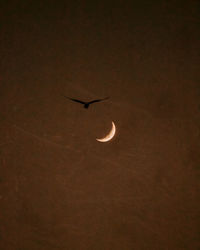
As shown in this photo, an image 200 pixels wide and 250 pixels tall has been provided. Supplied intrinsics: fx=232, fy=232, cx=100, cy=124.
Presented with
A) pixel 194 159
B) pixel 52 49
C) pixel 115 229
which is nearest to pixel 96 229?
pixel 115 229

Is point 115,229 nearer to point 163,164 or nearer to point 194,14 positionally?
point 163,164

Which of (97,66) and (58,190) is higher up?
(97,66)

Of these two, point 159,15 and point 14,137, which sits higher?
point 159,15

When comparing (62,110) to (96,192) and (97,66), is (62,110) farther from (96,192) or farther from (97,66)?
(96,192)

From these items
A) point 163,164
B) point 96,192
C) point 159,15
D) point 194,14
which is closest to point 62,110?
point 96,192

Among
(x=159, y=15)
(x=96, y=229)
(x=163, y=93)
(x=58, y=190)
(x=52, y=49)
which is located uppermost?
(x=159, y=15)

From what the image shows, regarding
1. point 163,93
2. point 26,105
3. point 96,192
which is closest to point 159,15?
point 163,93

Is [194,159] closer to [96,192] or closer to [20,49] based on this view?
[96,192]

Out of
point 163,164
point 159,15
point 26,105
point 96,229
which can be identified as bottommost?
point 96,229
